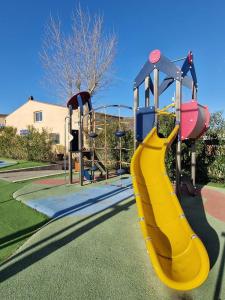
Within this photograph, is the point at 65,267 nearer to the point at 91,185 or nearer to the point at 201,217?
the point at 201,217

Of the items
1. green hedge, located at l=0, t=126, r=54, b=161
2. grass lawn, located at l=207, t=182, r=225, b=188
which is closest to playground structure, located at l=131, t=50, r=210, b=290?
Answer: grass lawn, located at l=207, t=182, r=225, b=188

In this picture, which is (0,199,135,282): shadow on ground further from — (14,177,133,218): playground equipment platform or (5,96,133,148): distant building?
(5,96,133,148): distant building

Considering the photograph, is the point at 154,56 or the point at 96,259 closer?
the point at 96,259

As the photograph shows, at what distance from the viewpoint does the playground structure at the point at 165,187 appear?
128 inches

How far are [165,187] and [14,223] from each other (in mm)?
3382

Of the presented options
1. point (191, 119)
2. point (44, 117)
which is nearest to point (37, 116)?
A: point (44, 117)

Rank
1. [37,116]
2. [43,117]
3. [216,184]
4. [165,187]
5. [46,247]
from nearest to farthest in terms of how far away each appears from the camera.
A: [46,247], [165,187], [216,184], [43,117], [37,116]

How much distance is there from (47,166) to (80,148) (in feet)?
21.0

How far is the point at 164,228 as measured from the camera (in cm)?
418

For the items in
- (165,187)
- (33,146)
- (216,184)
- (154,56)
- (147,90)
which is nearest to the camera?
(165,187)

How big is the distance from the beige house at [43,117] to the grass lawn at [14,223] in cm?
1546

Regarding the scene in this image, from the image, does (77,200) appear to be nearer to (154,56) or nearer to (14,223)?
(14,223)

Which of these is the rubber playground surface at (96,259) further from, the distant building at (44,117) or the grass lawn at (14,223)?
the distant building at (44,117)

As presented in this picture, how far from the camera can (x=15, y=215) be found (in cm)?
565
